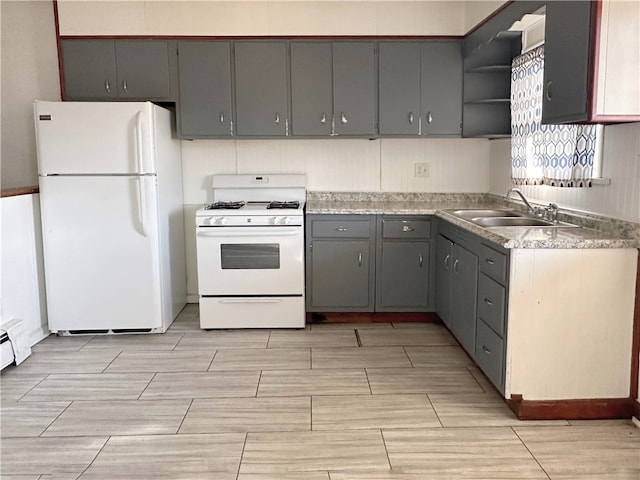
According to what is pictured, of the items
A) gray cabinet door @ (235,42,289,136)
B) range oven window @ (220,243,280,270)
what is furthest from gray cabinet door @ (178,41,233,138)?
range oven window @ (220,243,280,270)

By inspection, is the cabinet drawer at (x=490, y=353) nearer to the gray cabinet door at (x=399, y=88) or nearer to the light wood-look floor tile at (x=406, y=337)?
the light wood-look floor tile at (x=406, y=337)

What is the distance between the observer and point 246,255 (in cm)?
404

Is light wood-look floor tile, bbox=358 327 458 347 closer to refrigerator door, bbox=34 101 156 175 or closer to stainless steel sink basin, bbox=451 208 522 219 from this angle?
stainless steel sink basin, bbox=451 208 522 219

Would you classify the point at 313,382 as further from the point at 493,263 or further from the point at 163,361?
the point at 493,263

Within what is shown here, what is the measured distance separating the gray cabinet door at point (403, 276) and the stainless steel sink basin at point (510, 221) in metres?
0.60

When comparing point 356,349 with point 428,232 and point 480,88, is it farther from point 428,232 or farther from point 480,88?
point 480,88

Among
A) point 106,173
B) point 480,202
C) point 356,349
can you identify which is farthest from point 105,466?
point 480,202

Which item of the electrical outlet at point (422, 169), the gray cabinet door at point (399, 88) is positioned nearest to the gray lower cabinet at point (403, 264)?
the electrical outlet at point (422, 169)

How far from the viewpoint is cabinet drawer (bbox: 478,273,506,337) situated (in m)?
2.75

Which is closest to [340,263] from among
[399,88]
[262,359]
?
[262,359]

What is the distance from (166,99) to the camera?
4.21m

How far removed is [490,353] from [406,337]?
106 centimetres

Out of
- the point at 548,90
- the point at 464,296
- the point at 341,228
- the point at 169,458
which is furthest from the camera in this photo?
the point at 341,228

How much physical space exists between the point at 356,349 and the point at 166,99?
2.37 meters
